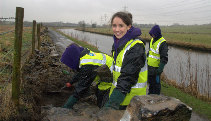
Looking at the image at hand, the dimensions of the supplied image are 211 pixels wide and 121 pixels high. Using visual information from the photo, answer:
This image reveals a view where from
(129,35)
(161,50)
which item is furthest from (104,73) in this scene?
(161,50)

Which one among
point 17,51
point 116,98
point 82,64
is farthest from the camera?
point 17,51

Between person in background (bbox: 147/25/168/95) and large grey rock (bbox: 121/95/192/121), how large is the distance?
8.83 feet

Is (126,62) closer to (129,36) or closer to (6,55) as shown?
(129,36)

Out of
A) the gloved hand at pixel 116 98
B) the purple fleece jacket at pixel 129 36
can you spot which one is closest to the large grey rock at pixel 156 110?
the gloved hand at pixel 116 98

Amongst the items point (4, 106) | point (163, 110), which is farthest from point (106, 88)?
point (4, 106)

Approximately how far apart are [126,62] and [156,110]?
0.60m

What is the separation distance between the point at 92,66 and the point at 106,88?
1.85ft

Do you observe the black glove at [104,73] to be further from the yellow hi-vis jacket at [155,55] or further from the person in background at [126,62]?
the yellow hi-vis jacket at [155,55]

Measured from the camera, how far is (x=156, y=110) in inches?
65.9

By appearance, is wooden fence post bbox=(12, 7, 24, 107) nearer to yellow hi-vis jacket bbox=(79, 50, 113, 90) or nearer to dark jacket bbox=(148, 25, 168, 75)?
yellow hi-vis jacket bbox=(79, 50, 113, 90)

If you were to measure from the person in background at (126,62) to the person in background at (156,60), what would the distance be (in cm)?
237

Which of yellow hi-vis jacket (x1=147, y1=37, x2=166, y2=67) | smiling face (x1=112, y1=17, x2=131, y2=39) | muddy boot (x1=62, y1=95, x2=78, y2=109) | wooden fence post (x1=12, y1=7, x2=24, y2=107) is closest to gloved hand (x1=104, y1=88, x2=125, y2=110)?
smiling face (x1=112, y1=17, x2=131, y2=39)

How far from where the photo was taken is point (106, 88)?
3068mm

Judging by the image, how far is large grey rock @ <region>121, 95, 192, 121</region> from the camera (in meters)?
1.66
